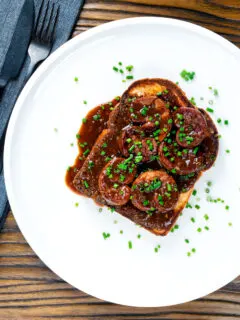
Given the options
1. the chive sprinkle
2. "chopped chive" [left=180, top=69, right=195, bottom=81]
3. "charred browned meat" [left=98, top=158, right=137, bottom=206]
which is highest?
"chopped chive" [left=180, top=69, right=195, bottom=81]

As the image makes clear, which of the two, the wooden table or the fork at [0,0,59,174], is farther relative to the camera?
the wooden table

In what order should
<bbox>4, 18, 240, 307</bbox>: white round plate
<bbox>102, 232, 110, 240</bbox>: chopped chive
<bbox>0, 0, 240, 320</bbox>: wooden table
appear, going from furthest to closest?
<bbox>0, 0, 240, 320</bbox>: wooden table, <bbox>102, 232, 110, 240</bbox>: chopped chive, <bbox>4, 18, 240, 307</bbox>: white round plate

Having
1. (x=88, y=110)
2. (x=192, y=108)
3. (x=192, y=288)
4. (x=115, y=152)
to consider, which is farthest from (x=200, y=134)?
(x=192, y=288)

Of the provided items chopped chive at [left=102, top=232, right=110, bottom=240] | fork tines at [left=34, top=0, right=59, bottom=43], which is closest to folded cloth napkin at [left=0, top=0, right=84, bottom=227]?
fork tines at [left=34, top=0, right=59, bottom=43]

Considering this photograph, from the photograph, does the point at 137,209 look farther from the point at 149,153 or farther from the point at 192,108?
the point at 192,108

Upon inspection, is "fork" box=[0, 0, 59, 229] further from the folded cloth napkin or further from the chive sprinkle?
the chive sprinkle

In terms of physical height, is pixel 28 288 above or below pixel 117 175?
below
